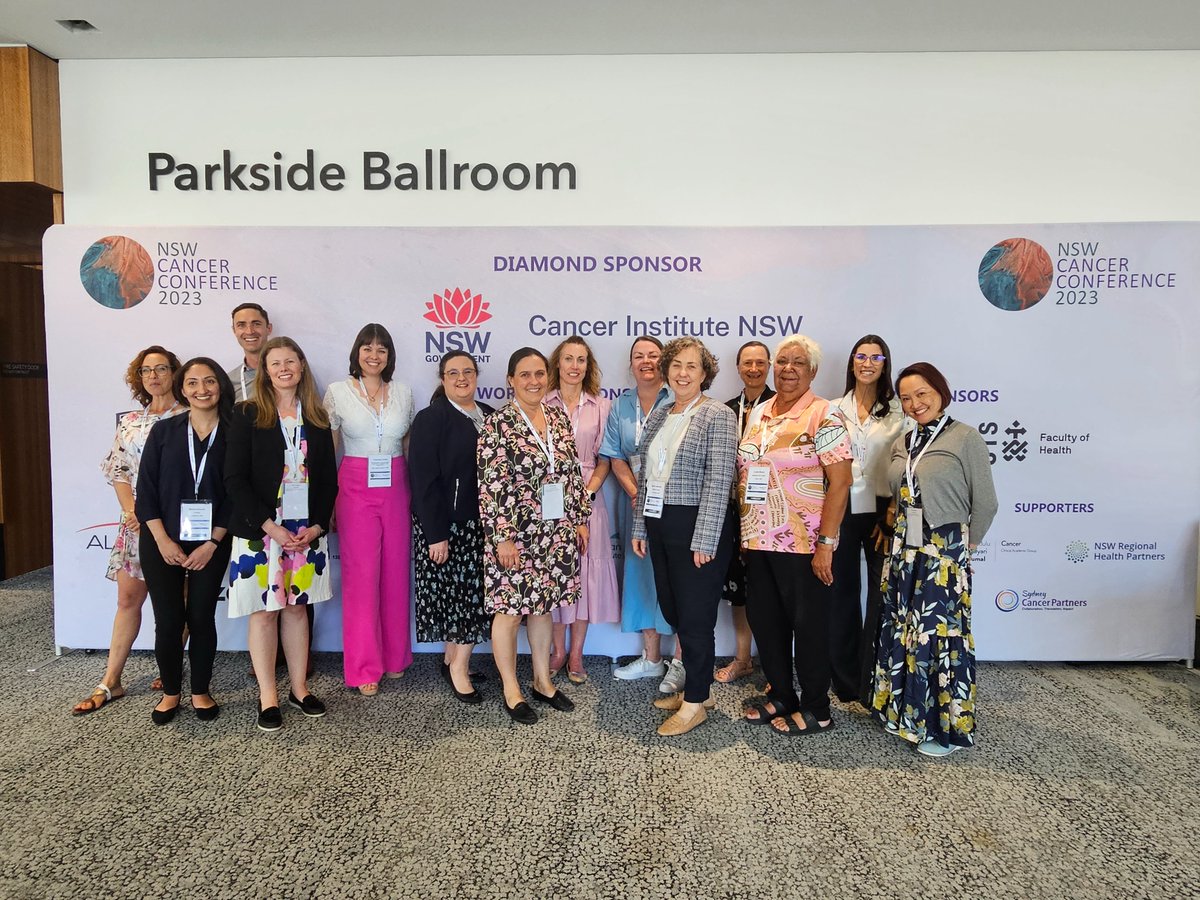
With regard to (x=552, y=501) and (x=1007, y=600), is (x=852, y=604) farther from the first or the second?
(x=552, y=501)

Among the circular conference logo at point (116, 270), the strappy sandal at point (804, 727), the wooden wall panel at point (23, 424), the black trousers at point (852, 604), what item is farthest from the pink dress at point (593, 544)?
the wooden wall panel at point (23, 424)

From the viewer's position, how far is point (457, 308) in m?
3.41

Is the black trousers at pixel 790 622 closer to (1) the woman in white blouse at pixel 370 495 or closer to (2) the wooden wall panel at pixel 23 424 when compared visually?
(1) the woman in white blouse at pixel 370 495

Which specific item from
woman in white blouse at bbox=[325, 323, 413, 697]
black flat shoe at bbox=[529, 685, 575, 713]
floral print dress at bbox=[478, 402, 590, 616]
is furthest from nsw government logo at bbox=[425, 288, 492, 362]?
black flat shoe at bbox=[529, 685, 575, 713]

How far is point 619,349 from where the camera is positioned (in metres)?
3.41

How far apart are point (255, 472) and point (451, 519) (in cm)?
85

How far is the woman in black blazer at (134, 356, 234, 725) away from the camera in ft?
8.51

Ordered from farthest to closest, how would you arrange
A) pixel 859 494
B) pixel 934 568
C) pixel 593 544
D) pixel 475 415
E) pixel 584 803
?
pixel 593 544
pixel 475 415
pixel 859 494
pixel 934 568
pixel 584 803

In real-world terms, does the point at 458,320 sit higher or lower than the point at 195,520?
higher

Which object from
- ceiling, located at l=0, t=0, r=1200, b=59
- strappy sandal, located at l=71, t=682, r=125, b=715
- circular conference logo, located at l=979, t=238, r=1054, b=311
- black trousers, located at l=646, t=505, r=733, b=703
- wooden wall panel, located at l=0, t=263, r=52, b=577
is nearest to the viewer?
black trousers, located at l=646, t=505, r=733, b=703

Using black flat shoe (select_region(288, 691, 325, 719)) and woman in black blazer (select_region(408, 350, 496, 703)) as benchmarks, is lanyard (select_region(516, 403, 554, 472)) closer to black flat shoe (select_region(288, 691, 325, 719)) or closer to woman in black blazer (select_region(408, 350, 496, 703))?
woman in black blazer (select_region(408, 350, 496, 703))

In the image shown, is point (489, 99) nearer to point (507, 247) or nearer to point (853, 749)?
point (507, 247)

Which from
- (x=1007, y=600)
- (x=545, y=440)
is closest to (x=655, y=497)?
(x=545, y=440)

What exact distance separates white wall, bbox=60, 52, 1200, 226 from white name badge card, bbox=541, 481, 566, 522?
176cm
